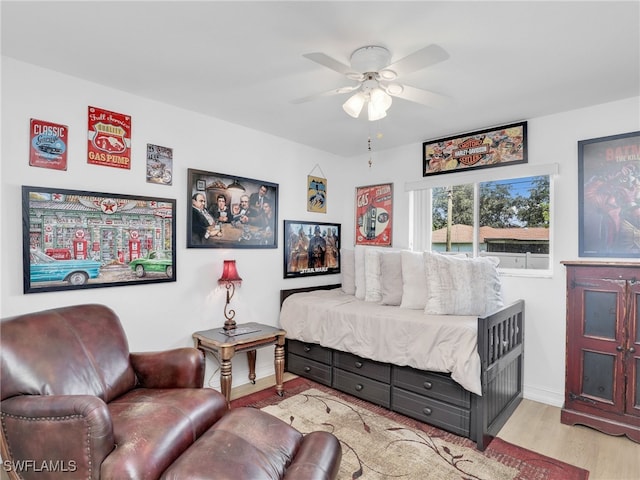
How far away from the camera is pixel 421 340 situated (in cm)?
254

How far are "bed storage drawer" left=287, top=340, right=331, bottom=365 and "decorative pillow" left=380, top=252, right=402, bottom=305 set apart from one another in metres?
0.73

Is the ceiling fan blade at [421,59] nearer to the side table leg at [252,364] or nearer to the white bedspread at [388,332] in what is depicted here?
the white bedspread at [388,332]

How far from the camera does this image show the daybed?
7.72 ft

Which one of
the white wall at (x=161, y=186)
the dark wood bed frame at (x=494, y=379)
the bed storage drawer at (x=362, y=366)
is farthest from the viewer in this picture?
the bed storage drawer at (x=362, y=366)

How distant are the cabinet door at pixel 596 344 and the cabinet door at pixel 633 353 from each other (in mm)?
36

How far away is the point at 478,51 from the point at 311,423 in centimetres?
275

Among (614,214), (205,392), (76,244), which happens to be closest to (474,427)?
(205,392)

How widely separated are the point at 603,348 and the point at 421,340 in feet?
4.30

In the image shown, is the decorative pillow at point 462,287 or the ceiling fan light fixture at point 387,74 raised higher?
the ceiling fan light fixture at point 387,74

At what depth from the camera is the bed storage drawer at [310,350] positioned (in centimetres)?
321

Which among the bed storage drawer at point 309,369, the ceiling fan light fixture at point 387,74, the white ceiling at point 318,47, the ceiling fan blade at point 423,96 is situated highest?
the white ceiling at point 318,47

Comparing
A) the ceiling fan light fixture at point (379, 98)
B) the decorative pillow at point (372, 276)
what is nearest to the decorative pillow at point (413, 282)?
the decorative pillow at point (372, 276)

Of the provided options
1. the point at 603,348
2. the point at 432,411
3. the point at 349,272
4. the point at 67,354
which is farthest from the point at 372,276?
the point at 67,354

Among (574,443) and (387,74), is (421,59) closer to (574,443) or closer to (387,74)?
(387,74)
